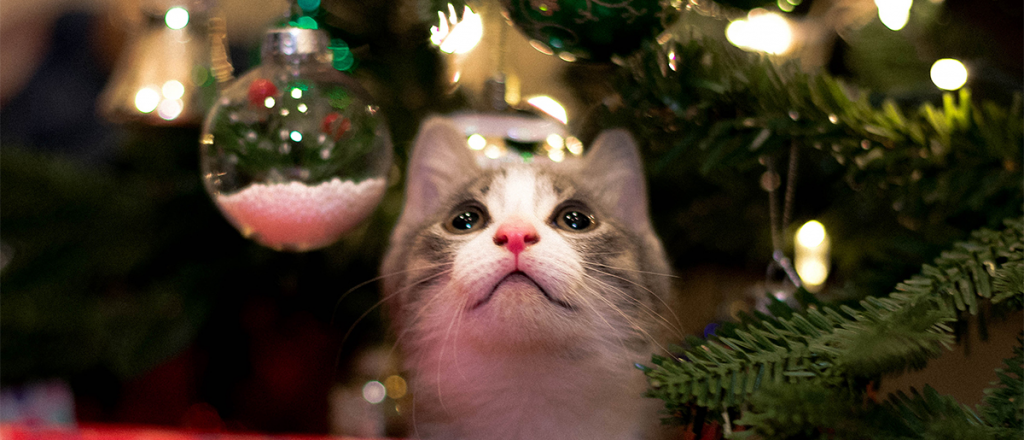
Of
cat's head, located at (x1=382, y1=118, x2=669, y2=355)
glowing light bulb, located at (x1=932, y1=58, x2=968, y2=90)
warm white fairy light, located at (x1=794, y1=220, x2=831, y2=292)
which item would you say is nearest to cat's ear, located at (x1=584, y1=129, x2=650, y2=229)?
cat's head, located at (x1=382, y1=118, x2=669, y2=355)

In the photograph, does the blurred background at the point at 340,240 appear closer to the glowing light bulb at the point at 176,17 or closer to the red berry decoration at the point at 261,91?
the glowing light bulb at the point at 176,17

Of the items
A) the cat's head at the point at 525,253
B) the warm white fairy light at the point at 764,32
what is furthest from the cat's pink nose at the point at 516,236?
the warm white fairy light at the point at 764,32

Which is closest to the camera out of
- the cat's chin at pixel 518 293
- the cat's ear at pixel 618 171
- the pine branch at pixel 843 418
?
the pine branch at pixel 843 418

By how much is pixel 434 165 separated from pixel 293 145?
13 centimetres

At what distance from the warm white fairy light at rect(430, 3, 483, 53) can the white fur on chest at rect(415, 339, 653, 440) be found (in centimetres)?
22

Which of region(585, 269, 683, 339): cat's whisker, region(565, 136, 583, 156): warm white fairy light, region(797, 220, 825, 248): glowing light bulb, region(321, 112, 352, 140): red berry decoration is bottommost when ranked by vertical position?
region(585, 269, 683, 339): cat's whisker

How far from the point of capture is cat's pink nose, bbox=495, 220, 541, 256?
392mm

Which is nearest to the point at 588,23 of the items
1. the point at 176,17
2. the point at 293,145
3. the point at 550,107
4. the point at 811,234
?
the point at 550,107

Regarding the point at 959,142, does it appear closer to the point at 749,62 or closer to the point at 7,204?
the point at 749,62

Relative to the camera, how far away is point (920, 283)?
1.21ft

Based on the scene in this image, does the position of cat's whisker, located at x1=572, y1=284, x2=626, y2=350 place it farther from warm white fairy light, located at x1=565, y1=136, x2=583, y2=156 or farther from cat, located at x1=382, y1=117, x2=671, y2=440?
warm white fairy light, located at x1=565, y1=136, x2=583, y2=156

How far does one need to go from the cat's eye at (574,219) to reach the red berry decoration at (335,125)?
16cm

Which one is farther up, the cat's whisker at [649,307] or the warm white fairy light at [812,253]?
the warm white fairy light at [812,253]

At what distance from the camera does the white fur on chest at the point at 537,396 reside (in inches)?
16.1
